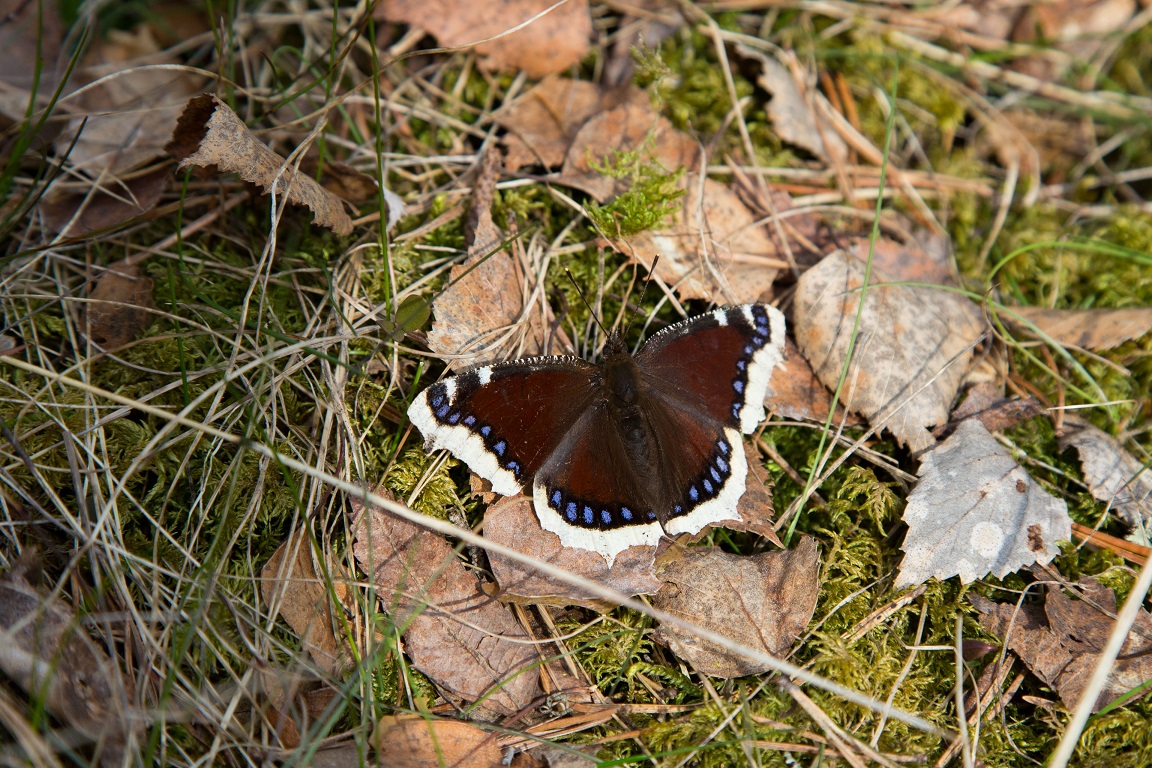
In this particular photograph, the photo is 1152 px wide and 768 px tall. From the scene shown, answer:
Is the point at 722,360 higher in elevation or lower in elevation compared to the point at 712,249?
lower

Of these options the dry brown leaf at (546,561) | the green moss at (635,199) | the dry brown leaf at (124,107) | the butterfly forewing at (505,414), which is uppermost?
the dry brown leaf at (124,107)

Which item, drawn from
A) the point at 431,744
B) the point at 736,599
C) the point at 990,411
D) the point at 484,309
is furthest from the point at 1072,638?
the point at 484,309

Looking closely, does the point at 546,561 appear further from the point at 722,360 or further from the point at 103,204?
the point at 103,204

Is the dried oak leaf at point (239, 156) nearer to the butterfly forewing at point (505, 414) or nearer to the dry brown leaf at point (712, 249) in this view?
the butterfly forewing at point (505, 414)

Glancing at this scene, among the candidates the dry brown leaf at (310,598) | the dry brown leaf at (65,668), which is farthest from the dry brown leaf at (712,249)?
the dry brown leaf at (65,668)

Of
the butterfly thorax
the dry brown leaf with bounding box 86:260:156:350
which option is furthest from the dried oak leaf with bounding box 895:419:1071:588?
the dry brown leaf with bounding box 86:260:156:350

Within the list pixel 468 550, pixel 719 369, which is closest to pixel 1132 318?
pixel 719 369

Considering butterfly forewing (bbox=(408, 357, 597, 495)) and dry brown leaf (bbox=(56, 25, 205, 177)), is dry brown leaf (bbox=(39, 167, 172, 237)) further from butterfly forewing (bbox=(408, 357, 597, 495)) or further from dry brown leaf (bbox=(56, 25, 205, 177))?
butterfly forewing (bbox=(408, 357, 597, 495))
